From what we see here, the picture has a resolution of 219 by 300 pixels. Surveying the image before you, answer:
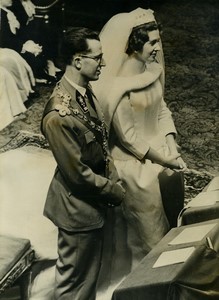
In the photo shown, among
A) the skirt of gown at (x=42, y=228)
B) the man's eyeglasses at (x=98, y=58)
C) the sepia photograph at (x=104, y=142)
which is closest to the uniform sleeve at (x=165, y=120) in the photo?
the sepia photograph at (x=104, y=142)

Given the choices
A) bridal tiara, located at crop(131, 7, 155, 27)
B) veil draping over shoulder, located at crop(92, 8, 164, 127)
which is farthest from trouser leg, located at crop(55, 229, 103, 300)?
bridal tiara, located at crop(131, 7, 155, 27)

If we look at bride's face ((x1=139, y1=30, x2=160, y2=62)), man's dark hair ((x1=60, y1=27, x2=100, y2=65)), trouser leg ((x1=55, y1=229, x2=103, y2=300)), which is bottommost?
trouser leg ((x1=55, y1=229, x2=103, y2=300))

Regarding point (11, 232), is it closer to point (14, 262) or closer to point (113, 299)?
point (14, 262)

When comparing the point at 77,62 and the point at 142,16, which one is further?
the point at 142,16

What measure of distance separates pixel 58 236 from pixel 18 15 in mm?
1015

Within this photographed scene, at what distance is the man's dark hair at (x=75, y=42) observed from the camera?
13.4 feet

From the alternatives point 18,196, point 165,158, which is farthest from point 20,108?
point 165,158

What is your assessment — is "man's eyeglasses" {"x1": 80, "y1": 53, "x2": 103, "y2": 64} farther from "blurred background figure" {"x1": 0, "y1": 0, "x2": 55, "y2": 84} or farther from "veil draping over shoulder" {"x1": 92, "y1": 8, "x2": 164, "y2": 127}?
"blurred background figure" {"x1": 0, "y1": 0, "x2": 55, "y2": 84}

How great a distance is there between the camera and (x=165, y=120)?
14.0 feet

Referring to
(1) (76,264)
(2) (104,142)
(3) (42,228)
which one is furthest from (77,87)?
(1) (76,264)

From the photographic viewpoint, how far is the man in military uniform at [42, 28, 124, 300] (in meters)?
4.06

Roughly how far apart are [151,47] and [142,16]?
141 millimetres

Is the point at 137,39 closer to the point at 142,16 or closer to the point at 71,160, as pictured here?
the point at 142,16

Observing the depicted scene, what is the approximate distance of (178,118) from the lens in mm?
4297
